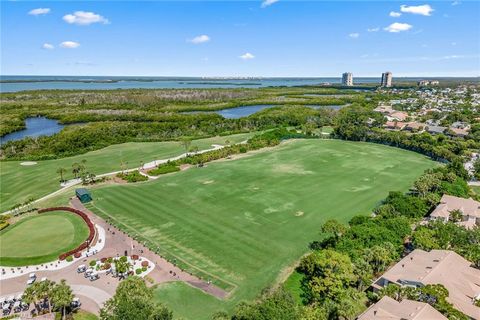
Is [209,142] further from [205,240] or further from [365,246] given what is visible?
[365,246]

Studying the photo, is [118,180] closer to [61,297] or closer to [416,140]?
[61,297]

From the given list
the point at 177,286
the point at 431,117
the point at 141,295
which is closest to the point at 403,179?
the point at 177,286

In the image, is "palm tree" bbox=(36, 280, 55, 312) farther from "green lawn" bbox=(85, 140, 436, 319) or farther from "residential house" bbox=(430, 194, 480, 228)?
"residential house" bbox=(430, 194, 480, 228)

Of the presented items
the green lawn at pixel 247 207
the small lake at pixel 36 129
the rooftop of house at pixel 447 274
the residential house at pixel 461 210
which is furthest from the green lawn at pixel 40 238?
the small lake at pixel 36 129

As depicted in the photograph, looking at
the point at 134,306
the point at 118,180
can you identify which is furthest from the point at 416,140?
the point at 134,306

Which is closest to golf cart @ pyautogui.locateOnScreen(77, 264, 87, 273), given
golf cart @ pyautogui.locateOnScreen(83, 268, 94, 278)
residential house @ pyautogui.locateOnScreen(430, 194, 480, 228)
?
golf cart @ pyautogui.locateOnScreen(83, 268, 94, 278)

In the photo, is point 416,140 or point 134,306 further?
point 416,140
